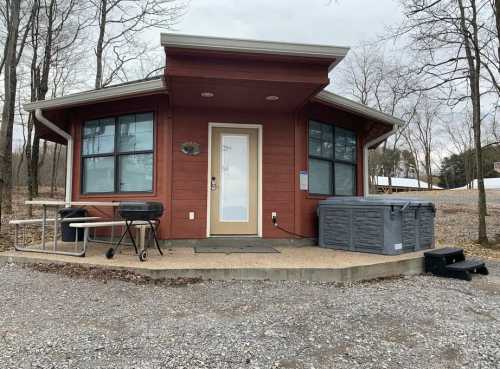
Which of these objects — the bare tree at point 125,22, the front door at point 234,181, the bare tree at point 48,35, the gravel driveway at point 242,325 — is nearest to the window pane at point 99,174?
the front door at point 234,181

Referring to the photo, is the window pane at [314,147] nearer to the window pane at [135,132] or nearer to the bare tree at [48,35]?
the window pane at [135,132]

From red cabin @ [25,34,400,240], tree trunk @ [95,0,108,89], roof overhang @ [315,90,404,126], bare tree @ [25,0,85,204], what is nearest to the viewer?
red cabin @ [25,34,400,240]

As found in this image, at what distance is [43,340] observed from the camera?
7.63ft

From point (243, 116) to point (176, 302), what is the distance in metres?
3.12

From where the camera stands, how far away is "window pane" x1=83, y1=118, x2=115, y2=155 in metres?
5.60

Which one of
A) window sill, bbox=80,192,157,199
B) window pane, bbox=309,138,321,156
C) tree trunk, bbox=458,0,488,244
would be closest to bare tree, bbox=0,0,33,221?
window sill, bbox=80,192,157,199

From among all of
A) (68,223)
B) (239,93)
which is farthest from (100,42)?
(239,93)

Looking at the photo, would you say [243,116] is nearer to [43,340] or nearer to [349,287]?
[349,287]

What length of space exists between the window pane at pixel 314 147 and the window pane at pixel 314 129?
3.3 inches

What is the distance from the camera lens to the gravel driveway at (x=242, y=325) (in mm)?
2158

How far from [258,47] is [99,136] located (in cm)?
322

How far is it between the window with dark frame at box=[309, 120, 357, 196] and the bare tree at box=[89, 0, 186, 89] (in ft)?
32.4

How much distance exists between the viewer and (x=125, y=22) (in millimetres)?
13828

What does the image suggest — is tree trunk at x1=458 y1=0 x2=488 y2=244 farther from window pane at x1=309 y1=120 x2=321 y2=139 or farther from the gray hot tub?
window pane at x1=309 y1=120 x2=321 y2=139
